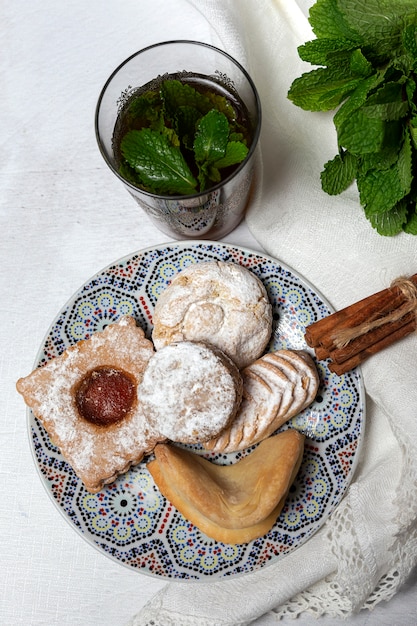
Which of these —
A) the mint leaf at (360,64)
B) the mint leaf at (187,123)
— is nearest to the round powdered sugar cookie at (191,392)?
the mint leaf at (187,123)

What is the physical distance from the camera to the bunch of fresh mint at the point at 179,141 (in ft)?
5.37

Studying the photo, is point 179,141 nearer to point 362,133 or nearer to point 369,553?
point 362,133

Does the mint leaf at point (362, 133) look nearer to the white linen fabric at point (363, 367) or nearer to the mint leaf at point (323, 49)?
the mint leaf at point (323, 49)

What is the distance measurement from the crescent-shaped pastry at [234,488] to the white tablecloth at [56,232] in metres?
0.39

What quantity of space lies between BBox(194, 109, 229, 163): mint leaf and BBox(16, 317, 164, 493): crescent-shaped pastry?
51cm

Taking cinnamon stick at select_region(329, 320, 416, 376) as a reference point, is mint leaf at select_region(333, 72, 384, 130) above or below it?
above

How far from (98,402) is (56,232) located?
0.60 meters

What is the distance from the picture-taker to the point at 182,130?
1.69m

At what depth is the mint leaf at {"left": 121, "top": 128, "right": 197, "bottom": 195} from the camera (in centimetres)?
164

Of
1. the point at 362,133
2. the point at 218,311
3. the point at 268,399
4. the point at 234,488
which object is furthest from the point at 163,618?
the point at 362,133

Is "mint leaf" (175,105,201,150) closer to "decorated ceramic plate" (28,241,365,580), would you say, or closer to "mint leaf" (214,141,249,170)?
"mint leaf" (214,141,249,170)

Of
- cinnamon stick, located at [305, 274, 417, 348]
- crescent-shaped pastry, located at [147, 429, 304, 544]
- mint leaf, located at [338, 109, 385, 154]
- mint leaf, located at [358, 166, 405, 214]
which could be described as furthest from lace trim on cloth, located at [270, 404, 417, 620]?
mint leaf, located at [338, 109, 385, 154]

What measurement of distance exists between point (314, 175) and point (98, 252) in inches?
27.9

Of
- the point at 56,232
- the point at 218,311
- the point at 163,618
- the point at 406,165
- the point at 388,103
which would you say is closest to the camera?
the point at 388,103
